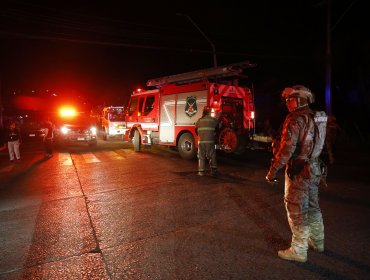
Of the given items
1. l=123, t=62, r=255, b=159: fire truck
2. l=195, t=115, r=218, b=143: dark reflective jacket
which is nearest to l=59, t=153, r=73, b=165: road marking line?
l=123, t=62, r=255, b=159: fire truck

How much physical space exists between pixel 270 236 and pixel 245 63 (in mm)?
7026

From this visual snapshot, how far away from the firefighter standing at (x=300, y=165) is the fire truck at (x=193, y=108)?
23.2ft

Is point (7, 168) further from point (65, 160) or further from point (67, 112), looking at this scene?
point (67, 112)

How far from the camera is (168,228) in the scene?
192 inches

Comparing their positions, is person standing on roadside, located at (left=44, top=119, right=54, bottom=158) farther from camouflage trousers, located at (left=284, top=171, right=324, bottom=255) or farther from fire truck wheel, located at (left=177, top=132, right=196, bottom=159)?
camouflage trousers, located at (left=284, top=171, right=324, bottom=255)

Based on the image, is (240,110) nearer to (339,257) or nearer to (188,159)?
(188,159)

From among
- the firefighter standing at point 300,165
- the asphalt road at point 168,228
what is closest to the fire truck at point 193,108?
the asphalt road at point 168,228

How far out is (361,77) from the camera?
21266 millimetres

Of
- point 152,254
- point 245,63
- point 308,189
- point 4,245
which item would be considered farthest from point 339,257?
point 245,63

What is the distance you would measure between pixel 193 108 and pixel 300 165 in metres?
8.36

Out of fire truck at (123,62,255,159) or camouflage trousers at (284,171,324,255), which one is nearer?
camouflage trousers at (284,171,324,255)

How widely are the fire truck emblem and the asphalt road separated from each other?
3.26m

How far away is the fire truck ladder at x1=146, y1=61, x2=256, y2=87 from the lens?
10.8 m

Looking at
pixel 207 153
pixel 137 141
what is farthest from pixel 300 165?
pixel 137 141
